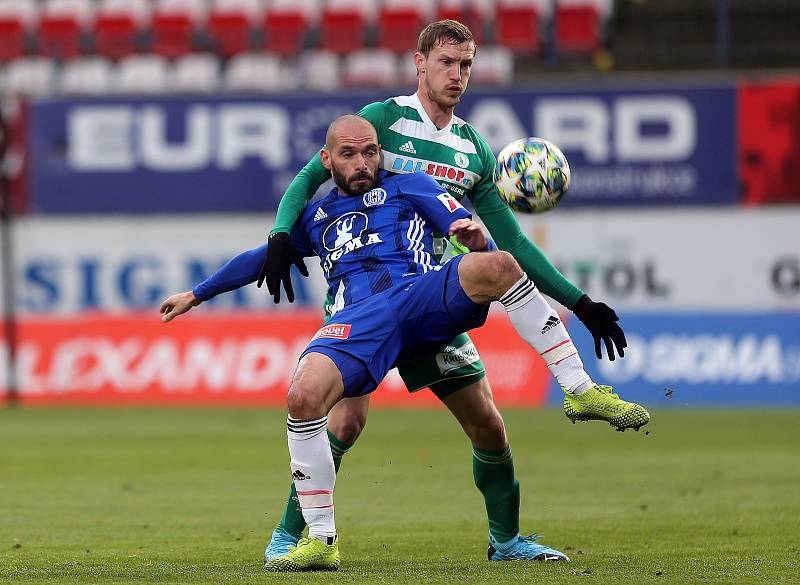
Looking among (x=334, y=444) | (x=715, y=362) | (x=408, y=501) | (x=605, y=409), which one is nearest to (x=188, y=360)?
(x=715, y=362)

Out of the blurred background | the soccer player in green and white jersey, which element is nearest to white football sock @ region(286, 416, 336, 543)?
the soccer player in green and white jersey

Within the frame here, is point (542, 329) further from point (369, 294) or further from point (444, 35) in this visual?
point (444, 35)

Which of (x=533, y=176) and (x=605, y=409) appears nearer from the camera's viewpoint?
(x=605, y=409)

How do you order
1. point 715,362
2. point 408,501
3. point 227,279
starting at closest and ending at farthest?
point 227,279
point 408,501
point 715,362

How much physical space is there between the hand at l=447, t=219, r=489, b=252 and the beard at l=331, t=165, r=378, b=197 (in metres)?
0.57

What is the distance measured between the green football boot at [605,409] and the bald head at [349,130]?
1.46m

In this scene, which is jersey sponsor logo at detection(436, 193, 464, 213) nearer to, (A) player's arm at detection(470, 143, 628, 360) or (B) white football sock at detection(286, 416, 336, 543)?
(A) player's arm at detection(470, 143, 628, 360)

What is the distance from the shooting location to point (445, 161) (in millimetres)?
6965

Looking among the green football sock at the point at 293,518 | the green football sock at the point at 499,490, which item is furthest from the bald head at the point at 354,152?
the green football sock at the point at 499,490

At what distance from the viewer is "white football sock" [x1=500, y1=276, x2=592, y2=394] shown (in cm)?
622

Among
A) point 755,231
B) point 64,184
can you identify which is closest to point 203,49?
point 64,184

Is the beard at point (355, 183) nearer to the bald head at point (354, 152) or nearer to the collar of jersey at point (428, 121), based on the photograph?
the bald head at point (354, 152)

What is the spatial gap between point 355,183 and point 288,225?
0.36 metres

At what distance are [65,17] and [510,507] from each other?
17470mm
